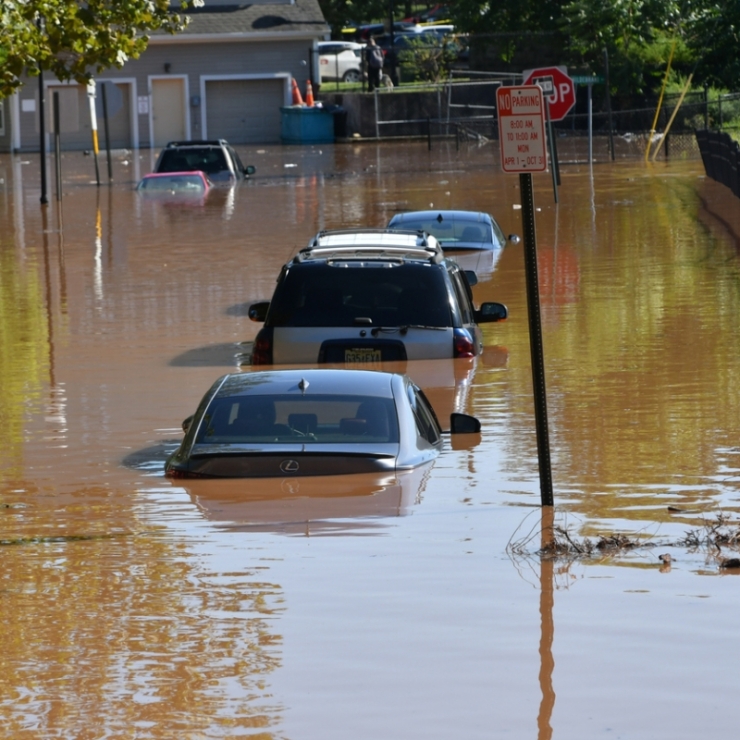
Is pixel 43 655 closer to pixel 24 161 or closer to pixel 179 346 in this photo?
pixel 179 346

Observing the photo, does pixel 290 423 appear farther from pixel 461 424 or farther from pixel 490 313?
pixel 490 313

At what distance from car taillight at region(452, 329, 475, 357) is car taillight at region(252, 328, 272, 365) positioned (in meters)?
1.61

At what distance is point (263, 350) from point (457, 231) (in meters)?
9.92

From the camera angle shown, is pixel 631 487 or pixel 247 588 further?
pixel 631 487

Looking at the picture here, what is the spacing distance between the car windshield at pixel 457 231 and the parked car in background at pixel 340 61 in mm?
40593

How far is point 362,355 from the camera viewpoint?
13750 mm

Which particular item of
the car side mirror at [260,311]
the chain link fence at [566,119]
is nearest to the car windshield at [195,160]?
the chain link fence at [566,119]

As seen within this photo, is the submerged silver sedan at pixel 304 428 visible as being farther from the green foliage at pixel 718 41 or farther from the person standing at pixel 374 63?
the person standing at pixel 374 63

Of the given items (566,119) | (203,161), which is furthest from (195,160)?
(566,119)

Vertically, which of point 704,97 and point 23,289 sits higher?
point 704,97

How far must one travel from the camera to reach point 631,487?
1027cm

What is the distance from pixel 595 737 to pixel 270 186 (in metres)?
34.4

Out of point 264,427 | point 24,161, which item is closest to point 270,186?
point 24,161

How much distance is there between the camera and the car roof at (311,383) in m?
10.3
